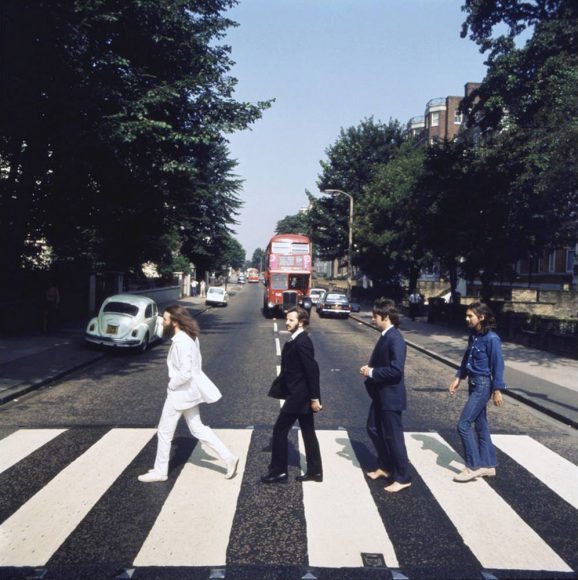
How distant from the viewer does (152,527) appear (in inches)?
198

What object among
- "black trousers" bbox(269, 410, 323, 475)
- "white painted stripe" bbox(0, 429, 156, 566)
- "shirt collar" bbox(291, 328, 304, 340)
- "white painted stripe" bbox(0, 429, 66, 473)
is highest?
"shirt collar" bbox(291, 328, 304, 340)

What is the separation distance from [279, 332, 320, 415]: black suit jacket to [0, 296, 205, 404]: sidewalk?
6.18 meters

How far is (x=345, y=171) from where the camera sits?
55312 mm

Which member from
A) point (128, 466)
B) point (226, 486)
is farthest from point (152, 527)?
point (128, 466)

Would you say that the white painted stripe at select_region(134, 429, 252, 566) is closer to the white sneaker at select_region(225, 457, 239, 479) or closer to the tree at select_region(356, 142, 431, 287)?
the white sneaker at select_region(225, 457, 239, 479)

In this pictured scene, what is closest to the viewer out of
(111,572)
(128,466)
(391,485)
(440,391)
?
(111,572)

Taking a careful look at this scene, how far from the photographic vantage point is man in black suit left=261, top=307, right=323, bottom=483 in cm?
605

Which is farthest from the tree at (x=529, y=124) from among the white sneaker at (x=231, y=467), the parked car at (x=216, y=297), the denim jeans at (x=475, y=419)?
the parked car at (x=216, y=297)

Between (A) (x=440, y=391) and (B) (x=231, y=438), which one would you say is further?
(A) (x=440, y=391)

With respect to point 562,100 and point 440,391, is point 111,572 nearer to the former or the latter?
point 440,391

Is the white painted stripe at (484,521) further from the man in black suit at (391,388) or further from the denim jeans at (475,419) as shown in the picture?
the man in black suit at (391,388)

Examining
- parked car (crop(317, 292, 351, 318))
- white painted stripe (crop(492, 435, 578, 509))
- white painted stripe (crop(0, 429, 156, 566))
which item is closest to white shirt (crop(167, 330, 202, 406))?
white painted stripe (crop(0, 429, 156, 566))

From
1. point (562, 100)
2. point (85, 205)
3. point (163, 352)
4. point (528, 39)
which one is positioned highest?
point (528, 39)

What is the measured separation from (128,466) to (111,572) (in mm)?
2433
